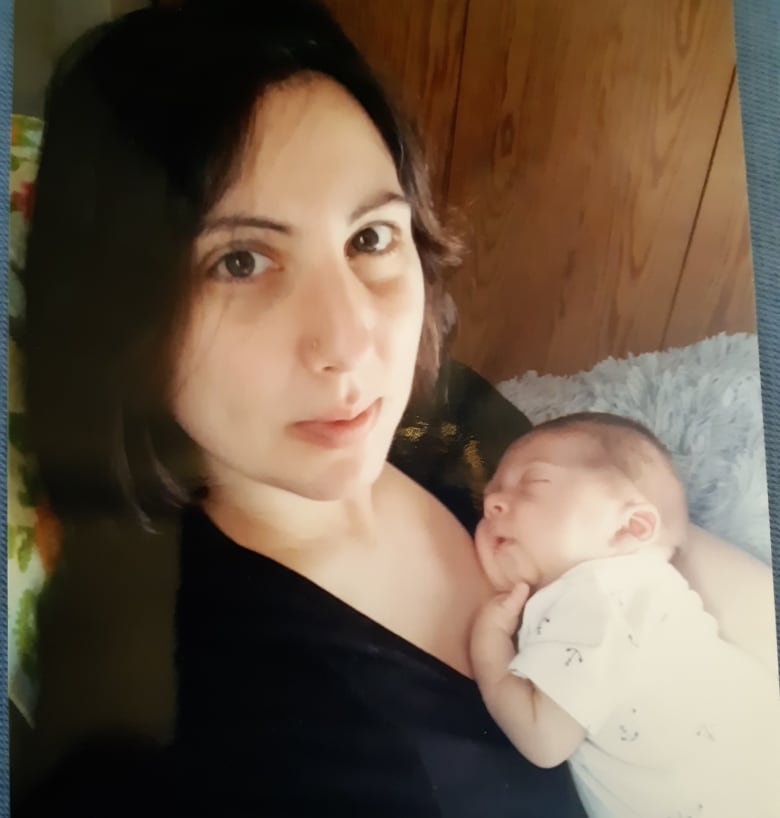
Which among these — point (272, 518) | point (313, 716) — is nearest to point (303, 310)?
point (272, 518)

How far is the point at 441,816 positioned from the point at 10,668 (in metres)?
0.26

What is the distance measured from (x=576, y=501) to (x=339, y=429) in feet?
0.48

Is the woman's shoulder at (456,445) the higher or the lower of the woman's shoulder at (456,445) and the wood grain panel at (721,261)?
the lower

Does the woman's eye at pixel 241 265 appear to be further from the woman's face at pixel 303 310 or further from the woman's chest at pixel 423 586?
the woman's chest at pixel 423 586

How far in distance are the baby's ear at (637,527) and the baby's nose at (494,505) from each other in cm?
7

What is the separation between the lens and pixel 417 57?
55 cm

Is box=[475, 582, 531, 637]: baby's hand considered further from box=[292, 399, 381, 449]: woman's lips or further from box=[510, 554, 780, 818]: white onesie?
box=[292, 399, 381, 449]: woman's lips

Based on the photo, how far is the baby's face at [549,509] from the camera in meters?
0.50

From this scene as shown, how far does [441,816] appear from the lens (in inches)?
19.1

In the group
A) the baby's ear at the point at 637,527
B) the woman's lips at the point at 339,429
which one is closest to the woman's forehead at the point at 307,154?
the woman's lips at the point at 339,429

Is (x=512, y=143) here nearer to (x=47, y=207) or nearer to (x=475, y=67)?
(x=475, y=67)

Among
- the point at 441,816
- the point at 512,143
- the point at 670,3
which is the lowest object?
the point at 441,816

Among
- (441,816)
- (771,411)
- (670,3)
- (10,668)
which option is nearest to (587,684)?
(441,816)

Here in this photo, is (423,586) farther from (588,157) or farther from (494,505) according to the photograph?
(588,157)
